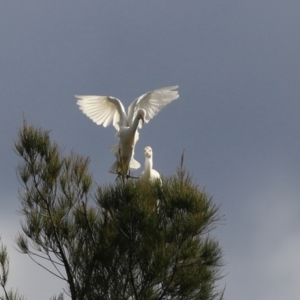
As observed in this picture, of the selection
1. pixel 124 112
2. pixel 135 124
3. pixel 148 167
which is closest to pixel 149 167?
pixel 148 167

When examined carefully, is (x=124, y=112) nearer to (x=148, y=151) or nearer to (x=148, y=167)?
(x=148, y=151)

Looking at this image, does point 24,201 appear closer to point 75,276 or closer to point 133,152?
point 75,276

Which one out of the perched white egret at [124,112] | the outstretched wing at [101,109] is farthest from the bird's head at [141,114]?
the outstretched wing at [101,109]

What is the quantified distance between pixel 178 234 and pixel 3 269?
3.12 ft

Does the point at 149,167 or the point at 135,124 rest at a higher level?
the point at 135,124

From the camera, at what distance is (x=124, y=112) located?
702 centimetres

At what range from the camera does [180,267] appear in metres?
4.96

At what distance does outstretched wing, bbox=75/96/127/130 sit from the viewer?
7.12 m

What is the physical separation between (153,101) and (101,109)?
412mm

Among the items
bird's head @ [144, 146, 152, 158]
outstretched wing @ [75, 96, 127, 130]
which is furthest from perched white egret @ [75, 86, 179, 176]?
bird's head @ [144, 146, 152, 158]

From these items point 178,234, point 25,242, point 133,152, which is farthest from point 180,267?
point 133,152

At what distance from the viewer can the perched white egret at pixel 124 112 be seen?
6.70m

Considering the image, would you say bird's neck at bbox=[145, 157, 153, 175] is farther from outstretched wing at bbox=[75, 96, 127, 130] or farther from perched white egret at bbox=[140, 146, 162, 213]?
outstretched wing at bbox=[75, 96, 127, 130]

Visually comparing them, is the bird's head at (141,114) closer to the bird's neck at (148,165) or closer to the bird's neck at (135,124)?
the bird's neck at (135,124)
